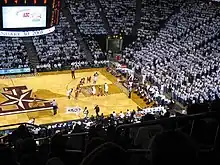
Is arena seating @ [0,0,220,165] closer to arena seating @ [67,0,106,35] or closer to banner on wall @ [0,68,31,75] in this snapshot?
arena seating @ [67,0,106,35]

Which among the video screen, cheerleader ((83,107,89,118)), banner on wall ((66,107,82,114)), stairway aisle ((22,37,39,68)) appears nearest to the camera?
the video screen

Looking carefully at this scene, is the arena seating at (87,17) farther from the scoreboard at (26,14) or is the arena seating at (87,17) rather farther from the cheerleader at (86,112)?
the scoreboard at (26,14)

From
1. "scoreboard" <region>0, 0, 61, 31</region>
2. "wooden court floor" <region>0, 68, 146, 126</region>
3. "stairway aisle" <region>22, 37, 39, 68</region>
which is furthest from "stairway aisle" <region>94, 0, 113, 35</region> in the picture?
"scoreboard" <region>0, 0, 61, 31</region>

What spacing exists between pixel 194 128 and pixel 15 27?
17572 mm

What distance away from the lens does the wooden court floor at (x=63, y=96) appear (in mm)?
23239

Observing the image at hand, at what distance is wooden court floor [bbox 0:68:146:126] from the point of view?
915 inches

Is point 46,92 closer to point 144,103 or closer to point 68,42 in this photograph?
point 144,103

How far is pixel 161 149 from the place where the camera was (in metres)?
2.59

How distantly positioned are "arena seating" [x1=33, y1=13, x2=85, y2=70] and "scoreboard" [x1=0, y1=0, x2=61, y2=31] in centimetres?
1155

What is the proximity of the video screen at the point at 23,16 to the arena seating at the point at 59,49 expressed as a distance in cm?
1168

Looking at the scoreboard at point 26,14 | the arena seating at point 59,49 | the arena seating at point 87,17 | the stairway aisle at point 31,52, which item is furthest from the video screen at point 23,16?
the arena seating at point 87,17

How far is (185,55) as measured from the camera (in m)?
31.5

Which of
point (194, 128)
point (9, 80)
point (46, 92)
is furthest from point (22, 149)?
point (9, 80)

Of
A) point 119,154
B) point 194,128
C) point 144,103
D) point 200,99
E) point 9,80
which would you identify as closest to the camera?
point 119,154
